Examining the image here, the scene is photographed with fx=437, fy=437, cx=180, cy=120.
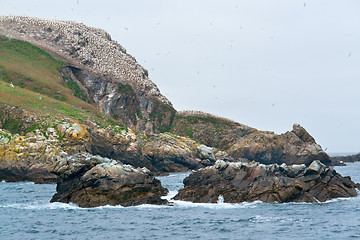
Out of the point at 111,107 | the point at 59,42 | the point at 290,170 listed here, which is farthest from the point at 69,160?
the point at 59,42

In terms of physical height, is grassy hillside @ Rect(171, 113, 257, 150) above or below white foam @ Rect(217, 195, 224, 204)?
above

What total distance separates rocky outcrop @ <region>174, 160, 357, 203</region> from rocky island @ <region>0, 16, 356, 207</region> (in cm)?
13

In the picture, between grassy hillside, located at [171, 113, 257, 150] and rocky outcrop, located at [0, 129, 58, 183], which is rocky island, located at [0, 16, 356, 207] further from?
grassy hillside, located at [171, 113, 257, 150]

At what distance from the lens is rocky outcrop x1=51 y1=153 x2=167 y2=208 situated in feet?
164

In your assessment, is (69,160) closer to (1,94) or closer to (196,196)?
(196,196)

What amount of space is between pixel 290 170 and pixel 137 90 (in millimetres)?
128044

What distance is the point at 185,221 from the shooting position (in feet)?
137

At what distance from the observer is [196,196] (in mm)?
53500

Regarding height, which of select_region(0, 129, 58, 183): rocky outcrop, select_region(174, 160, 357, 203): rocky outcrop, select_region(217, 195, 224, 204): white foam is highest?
select_region(0, 129, 58, 183): rocky outcrop

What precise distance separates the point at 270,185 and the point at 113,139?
6265cm

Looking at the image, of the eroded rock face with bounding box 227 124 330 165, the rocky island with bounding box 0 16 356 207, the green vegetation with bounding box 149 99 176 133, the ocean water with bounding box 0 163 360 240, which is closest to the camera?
the ocean water with bounding box 0 163 360 240

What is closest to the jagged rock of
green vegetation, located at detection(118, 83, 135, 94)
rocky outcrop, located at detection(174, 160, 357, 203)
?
green vegetation, located at detection(118, 83, 135, 94)

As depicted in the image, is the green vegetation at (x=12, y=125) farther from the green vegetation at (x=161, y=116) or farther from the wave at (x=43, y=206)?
the green vegetation at (x=161, y=116)

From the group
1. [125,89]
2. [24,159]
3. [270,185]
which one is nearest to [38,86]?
[125,89]
